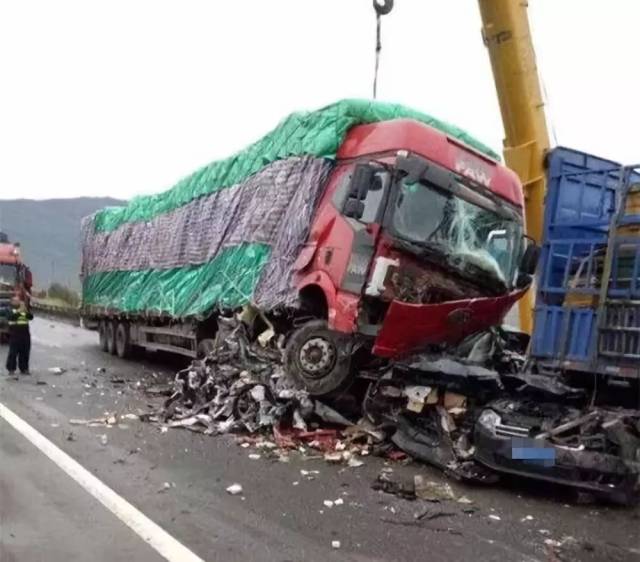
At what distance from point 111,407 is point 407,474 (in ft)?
14.1

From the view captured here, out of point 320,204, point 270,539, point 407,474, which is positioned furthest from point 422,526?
point 320,204

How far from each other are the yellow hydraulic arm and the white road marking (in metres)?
5.35

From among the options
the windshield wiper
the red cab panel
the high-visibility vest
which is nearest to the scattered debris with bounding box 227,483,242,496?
the red cab panel

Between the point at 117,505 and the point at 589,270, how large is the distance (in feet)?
13.5

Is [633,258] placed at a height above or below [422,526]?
above

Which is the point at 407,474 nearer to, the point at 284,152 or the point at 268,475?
the point at 268,475

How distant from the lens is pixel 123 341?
1573 centimetres

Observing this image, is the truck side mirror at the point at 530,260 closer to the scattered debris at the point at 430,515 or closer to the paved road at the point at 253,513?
the paved road at the point at 253,513

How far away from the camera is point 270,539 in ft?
14.8

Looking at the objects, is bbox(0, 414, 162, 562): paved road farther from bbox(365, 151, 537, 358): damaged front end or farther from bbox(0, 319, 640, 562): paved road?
bbox(365, 151, 537, 358): damaged front end

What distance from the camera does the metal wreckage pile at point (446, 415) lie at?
559 centimetres

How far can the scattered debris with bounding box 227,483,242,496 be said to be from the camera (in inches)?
219

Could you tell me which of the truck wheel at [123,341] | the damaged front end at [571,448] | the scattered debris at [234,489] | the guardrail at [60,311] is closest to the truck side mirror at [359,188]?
the damaged front end at [571,448]

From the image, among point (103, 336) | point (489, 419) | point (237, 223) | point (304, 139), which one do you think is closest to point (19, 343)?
point (237, 223)
